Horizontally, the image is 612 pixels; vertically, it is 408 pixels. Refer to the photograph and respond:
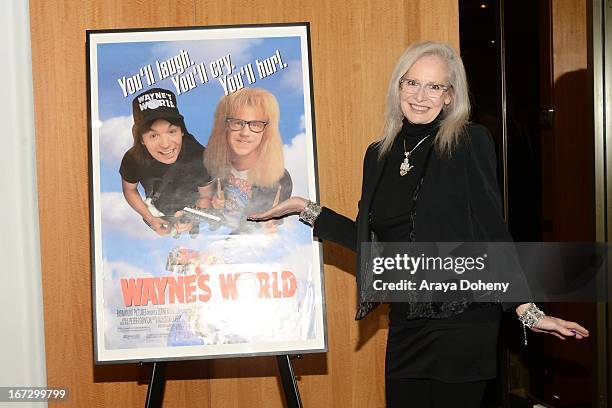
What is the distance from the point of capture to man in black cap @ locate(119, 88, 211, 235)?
100 inches

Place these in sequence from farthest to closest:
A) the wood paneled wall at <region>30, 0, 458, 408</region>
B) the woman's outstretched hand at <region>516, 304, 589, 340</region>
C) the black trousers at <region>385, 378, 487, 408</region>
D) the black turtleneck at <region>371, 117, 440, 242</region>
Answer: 1. the wood paneled wall at <region>30, 0, 458, 408</region>
2. the black turtleneck at <region>371, 117, 440, 242</region>
3. the black trousers at <region>385, 378, 487, 408</region>
4. the woman's outstretched hand at <region>516, 304, 589, 340</region>

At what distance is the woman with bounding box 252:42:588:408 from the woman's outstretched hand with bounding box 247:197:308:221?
319mm

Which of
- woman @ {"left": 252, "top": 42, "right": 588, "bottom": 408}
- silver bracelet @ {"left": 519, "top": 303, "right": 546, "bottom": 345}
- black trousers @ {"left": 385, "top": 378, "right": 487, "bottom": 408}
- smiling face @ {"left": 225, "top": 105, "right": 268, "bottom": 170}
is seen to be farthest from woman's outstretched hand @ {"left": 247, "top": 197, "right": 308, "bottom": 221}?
silver bracelet @ {"left": 519, "top": 303, "right": 546, "bottom": 345}

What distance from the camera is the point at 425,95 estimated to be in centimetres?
224

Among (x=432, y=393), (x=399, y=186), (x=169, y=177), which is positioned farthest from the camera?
(x=169, y=177)

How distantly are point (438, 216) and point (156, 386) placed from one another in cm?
121

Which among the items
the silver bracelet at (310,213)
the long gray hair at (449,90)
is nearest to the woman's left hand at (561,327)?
the long gray hair at (449,90)

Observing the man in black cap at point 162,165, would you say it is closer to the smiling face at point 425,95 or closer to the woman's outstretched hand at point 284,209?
the woman's outstretched hand at point 284,209

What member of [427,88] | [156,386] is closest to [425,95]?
[427,88]

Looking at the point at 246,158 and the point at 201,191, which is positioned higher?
the point at 246,158

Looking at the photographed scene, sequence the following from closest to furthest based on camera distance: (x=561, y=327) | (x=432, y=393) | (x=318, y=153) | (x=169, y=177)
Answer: (x=561, y=327)
(x=432, y=393)
(x=169, y=177)
(x=318, y=153)

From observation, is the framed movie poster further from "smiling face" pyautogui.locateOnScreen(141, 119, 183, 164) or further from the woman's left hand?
the woman's left hand

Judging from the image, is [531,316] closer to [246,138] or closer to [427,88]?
[427,88]

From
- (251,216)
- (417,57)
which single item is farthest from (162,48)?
(417,57)
